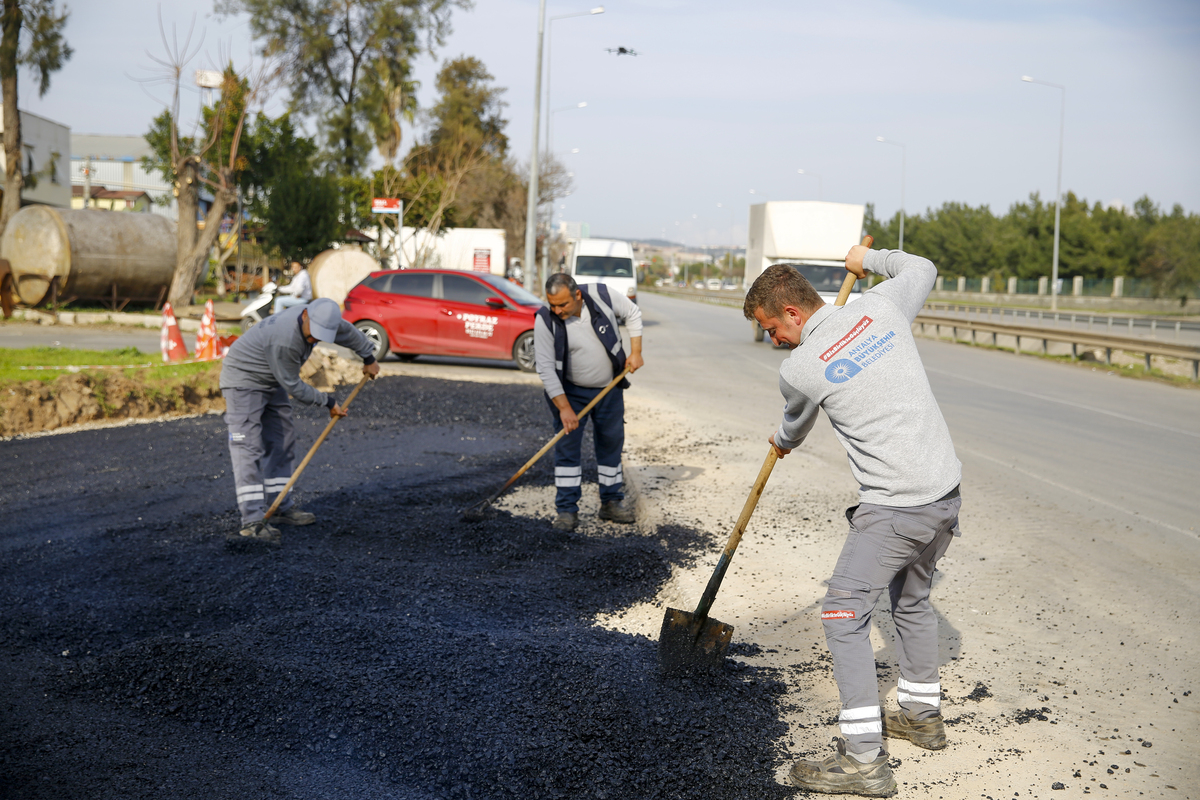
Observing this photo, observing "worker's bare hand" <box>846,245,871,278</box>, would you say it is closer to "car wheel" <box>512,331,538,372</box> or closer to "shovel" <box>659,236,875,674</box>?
"shovel" <box>659,236,875,674</box>

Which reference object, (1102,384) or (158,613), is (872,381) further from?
(1102,384)

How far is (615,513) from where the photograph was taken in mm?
6516

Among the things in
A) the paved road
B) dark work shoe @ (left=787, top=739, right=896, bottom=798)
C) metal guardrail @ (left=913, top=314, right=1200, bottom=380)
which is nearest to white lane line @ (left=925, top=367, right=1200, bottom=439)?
the paved road

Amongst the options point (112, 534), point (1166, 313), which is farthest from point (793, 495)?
point (1166, 313)

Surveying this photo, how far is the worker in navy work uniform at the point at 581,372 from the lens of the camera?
6.24 m

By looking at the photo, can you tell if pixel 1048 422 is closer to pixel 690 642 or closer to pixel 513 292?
pixel 513 292

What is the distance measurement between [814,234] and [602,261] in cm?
687

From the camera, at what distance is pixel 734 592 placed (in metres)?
5.21

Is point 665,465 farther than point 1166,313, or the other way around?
point 1166,313

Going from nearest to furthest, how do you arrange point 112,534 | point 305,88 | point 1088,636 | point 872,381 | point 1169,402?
point 872,381, point 1088,636, point 112,534, point 1169,402, point 305,88

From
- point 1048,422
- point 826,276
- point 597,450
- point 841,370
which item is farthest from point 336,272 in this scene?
point 841,370

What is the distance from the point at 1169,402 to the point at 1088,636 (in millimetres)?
10942

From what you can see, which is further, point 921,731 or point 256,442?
point 256,442

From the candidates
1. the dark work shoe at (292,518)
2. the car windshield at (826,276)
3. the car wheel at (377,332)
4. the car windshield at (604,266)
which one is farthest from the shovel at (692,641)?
the car windshield at (604,266)
